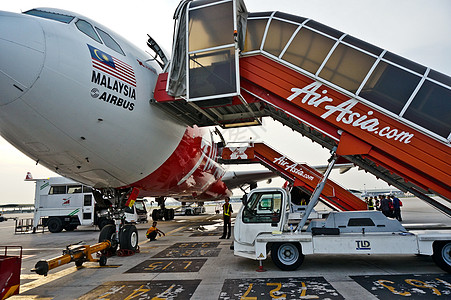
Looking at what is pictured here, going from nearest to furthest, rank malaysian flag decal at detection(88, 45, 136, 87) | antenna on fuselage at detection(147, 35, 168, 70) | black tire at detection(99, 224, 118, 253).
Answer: malaysian flag decal at detection(88, 45, 136, 87)
black tire at detection(99, 224, 118, 253)
antenna on fuselage at detection(147, 35, 168, 70)

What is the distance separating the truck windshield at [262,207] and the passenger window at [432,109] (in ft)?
10.9

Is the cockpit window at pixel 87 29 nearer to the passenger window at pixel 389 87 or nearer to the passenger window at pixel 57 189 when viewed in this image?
the passenger window at pixel 389 87

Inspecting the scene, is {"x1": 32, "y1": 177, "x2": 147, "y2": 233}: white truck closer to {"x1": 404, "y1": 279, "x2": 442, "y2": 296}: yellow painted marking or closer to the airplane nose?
the airplane nose

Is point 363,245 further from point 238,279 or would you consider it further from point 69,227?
point 69,227

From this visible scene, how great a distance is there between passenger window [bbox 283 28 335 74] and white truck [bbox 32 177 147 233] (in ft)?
49.7

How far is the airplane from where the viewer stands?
15.0 feet

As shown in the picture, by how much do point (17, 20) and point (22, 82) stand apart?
1102 millimetres

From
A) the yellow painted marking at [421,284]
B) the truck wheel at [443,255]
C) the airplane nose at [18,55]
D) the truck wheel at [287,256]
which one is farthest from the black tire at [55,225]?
the truck wheel at [443,255]

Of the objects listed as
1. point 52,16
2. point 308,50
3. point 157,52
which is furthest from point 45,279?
point 308,50

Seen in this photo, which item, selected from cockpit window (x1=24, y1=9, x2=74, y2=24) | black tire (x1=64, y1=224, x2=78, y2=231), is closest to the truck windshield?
cockpit window (x1=24, y1=9, x2=74, y2=24)

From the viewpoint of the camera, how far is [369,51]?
640cm

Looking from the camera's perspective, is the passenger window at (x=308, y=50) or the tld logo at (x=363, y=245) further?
the passenger window at (x=308, y=50)

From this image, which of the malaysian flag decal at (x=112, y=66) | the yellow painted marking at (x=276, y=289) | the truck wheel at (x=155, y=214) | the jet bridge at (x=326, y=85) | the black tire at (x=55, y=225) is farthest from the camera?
the truck wheel at (x=155, y=214)

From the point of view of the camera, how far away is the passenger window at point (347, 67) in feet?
20.8
